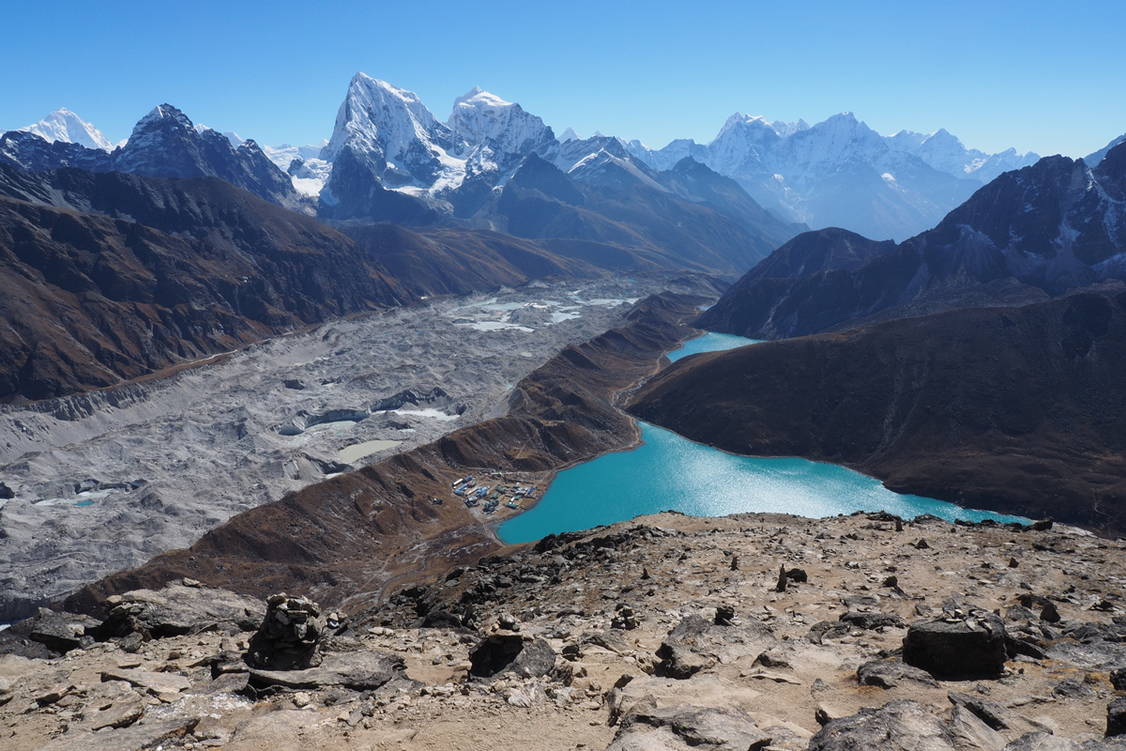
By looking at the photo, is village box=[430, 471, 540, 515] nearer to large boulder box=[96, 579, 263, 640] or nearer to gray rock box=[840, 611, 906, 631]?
large boulder box=[96, 579, 263, 640]

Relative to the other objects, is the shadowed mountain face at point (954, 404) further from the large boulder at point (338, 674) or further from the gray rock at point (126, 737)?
the gray rock at point (126, 737)

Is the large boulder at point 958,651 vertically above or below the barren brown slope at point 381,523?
above

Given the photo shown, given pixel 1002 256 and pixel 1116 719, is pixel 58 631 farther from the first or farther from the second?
pixel 1002 256

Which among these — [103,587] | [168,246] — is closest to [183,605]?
[103,587]

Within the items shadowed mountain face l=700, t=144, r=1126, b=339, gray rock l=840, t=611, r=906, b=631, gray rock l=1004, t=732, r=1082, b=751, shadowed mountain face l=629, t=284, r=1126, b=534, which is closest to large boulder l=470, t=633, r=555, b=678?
gray rock l=1004, t=732, r=1082, b=751

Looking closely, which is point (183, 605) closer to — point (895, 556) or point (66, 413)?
point (895, 556)

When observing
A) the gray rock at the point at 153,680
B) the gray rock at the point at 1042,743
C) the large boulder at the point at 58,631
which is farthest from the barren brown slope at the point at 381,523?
the gray rock at the point at 1042,743

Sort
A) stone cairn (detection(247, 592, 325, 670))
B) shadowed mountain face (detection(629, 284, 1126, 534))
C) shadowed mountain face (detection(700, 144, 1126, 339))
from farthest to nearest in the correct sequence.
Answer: shadowed mountain face (detection(700, 144, 1126, 339)), shadowed mountain face (detection(629, 284, 1126, 534)), stone cairn (detection(247, 592, 325, 670))
